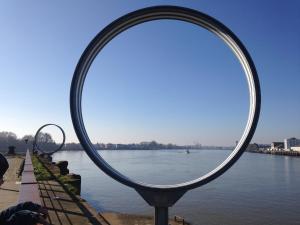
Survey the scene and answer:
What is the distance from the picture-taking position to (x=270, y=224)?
14.3 metres

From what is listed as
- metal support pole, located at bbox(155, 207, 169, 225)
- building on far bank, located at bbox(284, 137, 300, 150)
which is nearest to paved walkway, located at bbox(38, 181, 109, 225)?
metal support pole, located at bbox(155, 207, 169, 225)

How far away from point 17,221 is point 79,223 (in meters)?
5.30

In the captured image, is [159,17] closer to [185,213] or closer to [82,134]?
[82,134]

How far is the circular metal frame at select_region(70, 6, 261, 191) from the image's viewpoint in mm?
5082

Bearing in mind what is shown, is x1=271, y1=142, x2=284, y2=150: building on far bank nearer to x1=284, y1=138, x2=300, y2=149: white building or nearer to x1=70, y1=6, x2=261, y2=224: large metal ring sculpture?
x1=284, y1=138, x2=300, y2=149: white building

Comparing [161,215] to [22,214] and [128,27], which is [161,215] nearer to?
[128,27]

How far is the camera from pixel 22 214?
232 cm

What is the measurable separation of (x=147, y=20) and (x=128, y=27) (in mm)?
325

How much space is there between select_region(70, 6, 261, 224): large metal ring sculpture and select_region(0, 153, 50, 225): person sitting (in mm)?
2542

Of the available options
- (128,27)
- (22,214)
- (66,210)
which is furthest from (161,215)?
(66,210)

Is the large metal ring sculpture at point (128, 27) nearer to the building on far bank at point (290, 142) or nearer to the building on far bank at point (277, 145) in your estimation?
the building on far bank at point (290, 142)

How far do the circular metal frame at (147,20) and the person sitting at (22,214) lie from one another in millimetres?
2549

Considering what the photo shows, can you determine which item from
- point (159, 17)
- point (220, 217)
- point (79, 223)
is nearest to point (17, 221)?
point (159, 17)

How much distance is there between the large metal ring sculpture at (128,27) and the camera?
4977 mm
